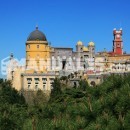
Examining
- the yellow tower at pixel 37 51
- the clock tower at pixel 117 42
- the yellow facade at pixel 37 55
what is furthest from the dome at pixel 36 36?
the clock tower at pixel 117 42

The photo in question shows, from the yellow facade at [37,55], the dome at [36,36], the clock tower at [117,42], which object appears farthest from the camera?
the clock tower at [117,42]

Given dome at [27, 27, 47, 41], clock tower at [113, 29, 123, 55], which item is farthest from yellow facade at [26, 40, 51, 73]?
clock tower at [113, 29, 123, 55]

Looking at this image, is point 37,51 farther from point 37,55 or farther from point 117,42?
point 117,42

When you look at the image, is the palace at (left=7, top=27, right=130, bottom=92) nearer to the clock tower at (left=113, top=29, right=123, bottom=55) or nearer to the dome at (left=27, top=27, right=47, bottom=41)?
the dome at (left=27, top=27, right=47, bottom=41)

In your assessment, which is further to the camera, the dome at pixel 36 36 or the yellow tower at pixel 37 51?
the dome at pixel 36 36

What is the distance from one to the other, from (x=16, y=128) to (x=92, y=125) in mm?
2377

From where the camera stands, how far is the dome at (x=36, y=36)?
56.2 metres

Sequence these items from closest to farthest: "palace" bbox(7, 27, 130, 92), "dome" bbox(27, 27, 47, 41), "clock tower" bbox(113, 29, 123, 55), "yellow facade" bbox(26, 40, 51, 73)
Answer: "palace" bbox(7, 27, 130, 92), "yellow facade" bbox(26, 40, 51, 73), "dome" bbox(27, 27, 47, 41), "clock tower" bbox(113, 29, 123, 55)

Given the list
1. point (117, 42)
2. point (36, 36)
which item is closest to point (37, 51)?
point (36, 36)

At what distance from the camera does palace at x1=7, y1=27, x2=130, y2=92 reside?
175 feet

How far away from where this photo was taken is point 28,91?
51.5m

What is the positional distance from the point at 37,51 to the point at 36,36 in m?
1.75

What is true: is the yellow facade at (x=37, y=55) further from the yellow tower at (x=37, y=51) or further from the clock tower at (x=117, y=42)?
the clock tower at (x=117, y=42)

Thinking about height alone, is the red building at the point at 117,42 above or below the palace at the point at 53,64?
above
